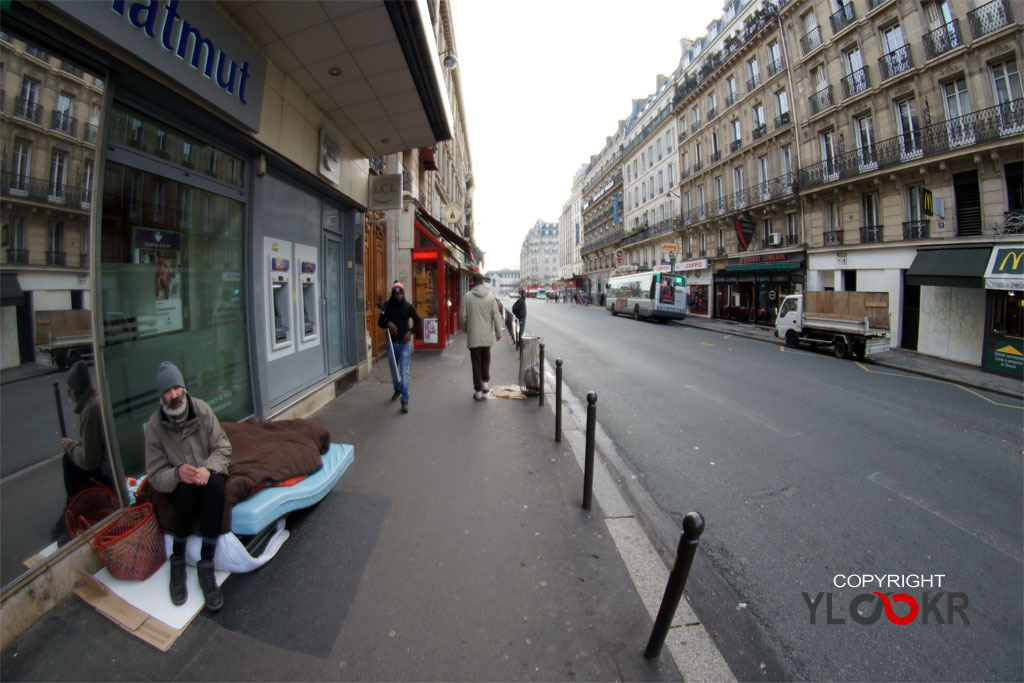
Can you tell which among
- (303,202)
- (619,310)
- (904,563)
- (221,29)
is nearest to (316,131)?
(303,202)

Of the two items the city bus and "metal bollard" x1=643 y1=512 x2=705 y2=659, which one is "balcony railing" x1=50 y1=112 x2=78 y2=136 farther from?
the city bus

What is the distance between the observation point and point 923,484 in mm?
4270

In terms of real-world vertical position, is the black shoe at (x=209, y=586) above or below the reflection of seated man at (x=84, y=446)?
below

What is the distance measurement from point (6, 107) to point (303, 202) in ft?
13.5

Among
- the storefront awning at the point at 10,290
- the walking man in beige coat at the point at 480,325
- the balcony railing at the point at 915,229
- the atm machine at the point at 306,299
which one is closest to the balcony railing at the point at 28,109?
the storefront awning at the point at 10,290

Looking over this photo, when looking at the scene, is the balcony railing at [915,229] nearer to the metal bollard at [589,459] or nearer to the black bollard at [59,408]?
the metal bollard at [589,459]

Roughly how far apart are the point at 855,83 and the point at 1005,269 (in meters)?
11.3

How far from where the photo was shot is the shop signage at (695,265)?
28.8 metres

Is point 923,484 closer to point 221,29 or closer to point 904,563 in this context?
point 904,563

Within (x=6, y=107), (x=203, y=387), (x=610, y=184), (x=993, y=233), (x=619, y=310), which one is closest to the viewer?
(x=6, y=107)

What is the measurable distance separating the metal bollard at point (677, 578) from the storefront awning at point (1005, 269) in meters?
14.9

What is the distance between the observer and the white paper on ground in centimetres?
231

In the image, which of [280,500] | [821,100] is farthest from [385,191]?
[821,100]

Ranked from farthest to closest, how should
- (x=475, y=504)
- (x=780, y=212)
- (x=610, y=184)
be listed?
(x=610, y=184) < (x=780, y=212) < (x=475, y=504)
